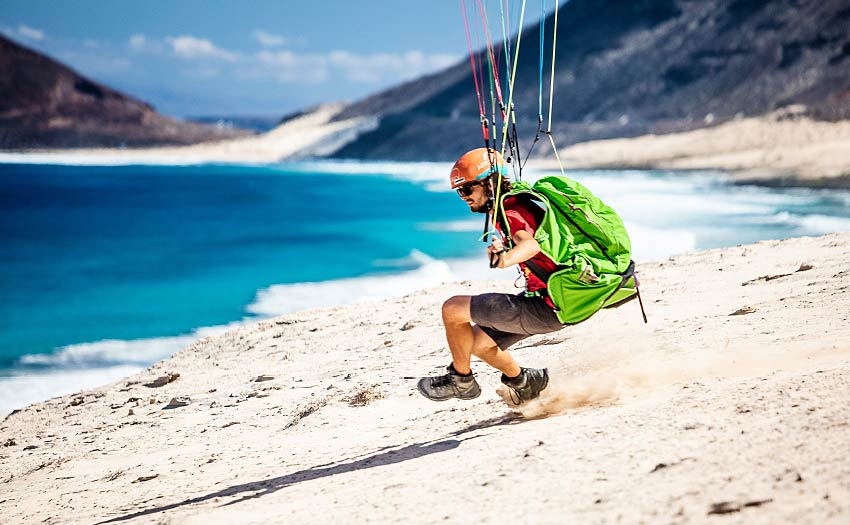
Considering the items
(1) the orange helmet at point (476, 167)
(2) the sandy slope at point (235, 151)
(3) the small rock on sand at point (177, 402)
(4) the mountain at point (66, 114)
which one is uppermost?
(4) the mountain at point (66, 114)

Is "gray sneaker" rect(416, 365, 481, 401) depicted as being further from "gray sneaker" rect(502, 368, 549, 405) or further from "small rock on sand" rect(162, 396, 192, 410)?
"small rock on sand" rect(162, 396, 192, 410)

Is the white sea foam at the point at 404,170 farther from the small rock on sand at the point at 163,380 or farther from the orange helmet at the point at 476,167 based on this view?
the orange helmet at the point at 476,167

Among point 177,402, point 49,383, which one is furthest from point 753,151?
point 177,402

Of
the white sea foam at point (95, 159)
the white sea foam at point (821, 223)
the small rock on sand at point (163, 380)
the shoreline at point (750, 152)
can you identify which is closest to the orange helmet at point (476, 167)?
the small rock on sand at point (163, 380)

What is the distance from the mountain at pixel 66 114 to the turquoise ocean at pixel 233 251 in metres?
81.8

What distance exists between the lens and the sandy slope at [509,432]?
10.5ft

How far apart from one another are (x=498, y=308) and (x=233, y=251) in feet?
76.8

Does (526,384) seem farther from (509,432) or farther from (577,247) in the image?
(577,247)

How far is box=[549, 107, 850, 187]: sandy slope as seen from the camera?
3744 cm

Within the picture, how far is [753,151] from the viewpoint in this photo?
157 ft

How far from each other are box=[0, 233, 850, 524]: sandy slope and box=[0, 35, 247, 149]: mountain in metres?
130

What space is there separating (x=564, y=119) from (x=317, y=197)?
4378 cm

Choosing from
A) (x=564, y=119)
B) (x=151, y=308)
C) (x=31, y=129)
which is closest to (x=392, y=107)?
(x=564, y=119)

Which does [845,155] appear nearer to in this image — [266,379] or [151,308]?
[151,308]
